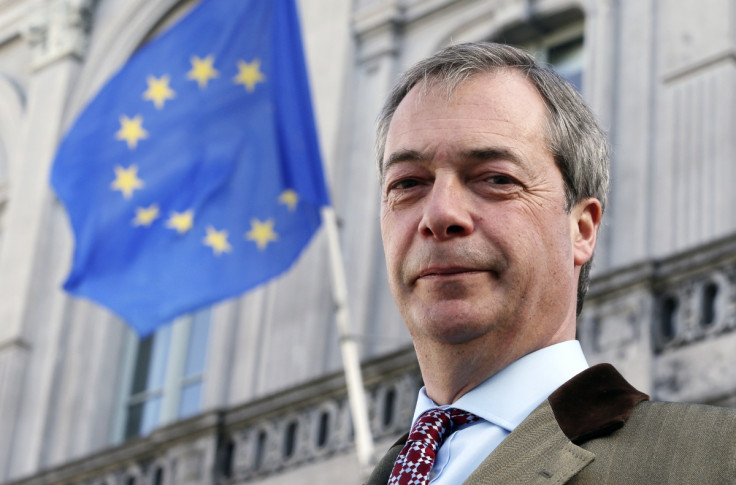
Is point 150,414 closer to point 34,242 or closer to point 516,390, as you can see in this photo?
point 34,242

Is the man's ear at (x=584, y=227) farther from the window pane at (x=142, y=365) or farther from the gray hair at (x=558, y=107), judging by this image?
the window pane at (x=142, y=365)

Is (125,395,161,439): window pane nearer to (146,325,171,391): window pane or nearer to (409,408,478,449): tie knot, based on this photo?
(146,325,171,391): window pane

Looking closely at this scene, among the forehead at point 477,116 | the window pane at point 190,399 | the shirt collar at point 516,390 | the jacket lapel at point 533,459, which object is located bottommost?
the jacket lapel at point 533,459

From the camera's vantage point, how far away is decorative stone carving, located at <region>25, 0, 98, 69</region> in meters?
15.4

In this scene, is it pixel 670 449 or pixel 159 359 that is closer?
pixel 670 449

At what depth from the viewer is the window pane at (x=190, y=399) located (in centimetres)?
1285

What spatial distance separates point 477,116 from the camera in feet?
7.51

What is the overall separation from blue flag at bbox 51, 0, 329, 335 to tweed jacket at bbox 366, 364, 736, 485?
832cm

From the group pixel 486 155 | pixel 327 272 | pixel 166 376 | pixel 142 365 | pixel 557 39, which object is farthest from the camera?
pixel 142 365

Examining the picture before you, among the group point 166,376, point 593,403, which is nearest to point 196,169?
point 166,376

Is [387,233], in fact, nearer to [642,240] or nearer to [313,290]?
[642,240]

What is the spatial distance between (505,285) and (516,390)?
0.15 m

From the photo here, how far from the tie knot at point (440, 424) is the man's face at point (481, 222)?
11 centimetres

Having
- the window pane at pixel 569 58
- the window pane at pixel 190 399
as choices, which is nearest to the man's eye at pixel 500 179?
the window pane at pixel 569 58
